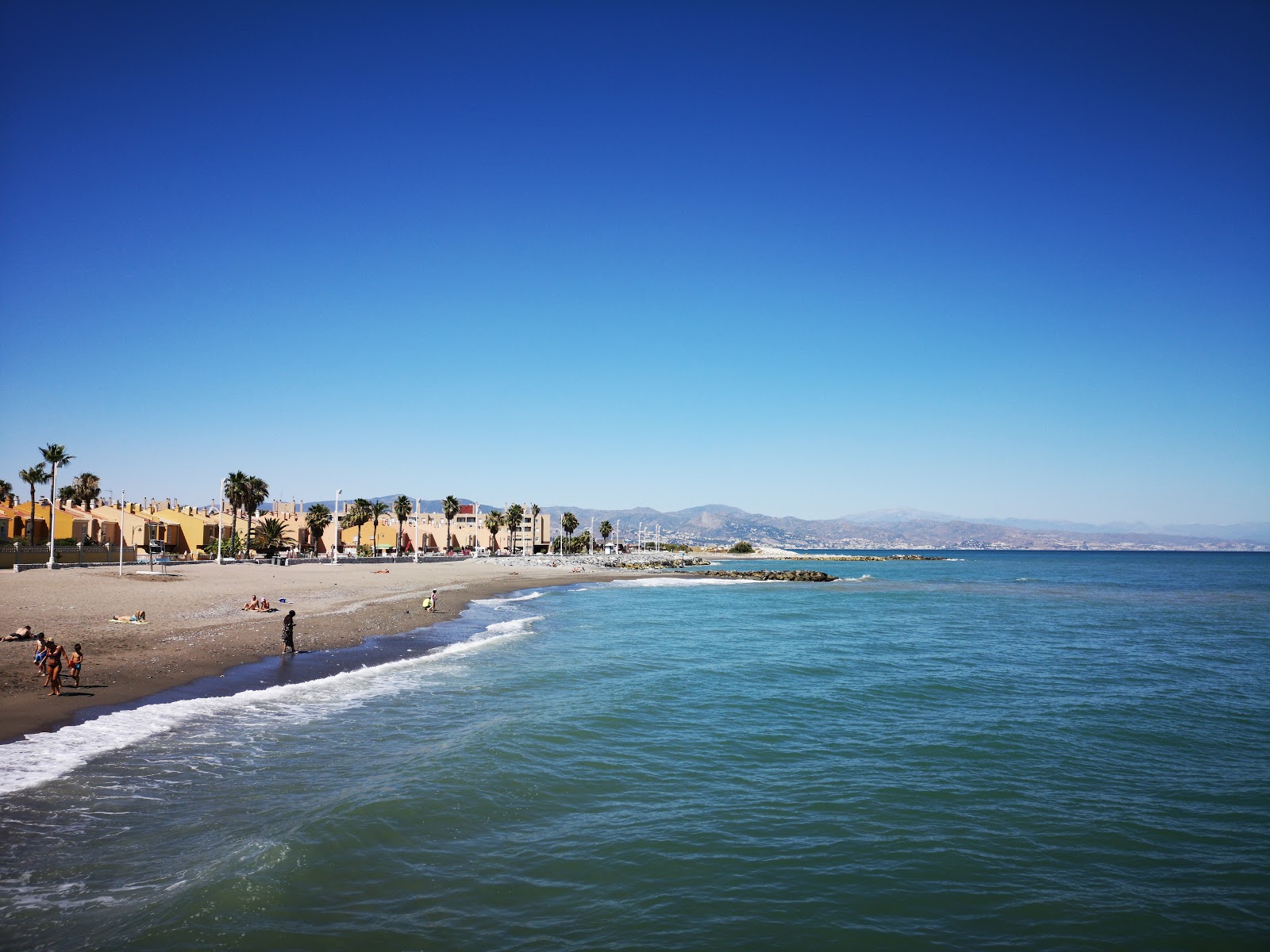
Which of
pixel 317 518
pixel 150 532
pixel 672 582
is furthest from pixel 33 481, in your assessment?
pixel 672 582

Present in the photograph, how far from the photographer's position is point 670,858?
985cm

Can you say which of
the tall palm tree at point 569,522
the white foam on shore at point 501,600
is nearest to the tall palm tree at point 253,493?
the white foam on shore at point 501,600

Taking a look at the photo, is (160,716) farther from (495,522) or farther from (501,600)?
(495,522)

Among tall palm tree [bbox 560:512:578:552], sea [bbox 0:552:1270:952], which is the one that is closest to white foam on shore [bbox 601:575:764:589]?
sea [bbox 0:552:1270:952]

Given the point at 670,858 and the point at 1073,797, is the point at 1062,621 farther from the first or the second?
the point at 670,858

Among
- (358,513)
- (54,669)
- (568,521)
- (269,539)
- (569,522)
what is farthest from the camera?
(569,522)

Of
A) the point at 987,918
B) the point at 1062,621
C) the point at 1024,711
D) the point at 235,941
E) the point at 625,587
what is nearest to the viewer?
the point at 235,941

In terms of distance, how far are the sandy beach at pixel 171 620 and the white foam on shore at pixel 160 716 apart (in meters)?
0.90

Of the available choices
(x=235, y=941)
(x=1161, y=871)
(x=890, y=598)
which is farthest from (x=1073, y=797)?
(x=890, y=598)

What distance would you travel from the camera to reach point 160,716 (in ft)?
52.6

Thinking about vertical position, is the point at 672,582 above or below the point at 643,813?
below

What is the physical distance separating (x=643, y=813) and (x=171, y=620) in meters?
26.6

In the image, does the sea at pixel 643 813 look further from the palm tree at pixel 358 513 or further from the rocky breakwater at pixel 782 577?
the palm tree at pixel 358 513

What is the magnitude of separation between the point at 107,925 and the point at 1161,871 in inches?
504
